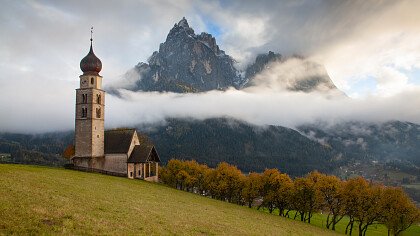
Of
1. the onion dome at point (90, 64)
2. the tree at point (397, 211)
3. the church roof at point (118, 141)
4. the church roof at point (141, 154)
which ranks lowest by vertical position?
the tree at point (397, 211)

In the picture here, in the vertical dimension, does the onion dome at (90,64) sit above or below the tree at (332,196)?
above

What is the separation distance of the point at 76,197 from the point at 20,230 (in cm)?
1545

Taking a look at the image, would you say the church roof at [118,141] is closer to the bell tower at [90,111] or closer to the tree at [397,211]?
the bell tower at [90,111]

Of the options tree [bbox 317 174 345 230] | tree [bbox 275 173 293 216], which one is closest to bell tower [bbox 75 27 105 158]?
tree [bbox 275 173 293 216]

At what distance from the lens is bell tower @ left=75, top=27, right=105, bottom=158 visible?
9138 cm

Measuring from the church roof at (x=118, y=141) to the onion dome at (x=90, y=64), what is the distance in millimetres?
15757

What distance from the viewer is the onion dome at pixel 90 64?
9450cm

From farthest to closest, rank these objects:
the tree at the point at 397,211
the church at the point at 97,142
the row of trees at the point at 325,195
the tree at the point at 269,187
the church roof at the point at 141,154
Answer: the church roof at the point at 141,154 < the church at the point at 97,142 < the tree at the point at 269,187 < the row of trees at the point at 325,195 < the tree at the point at 397,211

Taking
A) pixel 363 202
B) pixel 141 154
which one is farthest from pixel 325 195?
pixel 141 154

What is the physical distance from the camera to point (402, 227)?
7312 centimetres

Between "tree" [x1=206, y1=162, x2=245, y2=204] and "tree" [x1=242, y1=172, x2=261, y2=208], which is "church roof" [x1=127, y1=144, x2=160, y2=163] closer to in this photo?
"tree" [x1=206, y1=162, x2=245, y2=204]

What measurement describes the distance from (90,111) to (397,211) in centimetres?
6941

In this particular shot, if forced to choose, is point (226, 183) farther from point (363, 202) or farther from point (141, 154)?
point (363, 202)

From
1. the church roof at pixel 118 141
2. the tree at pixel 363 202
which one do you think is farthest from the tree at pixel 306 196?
the church roof at pixel 118 141
